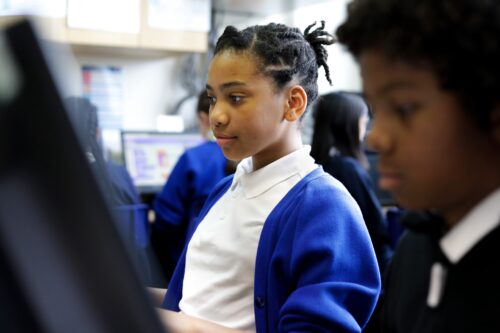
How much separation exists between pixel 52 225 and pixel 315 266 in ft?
2.10

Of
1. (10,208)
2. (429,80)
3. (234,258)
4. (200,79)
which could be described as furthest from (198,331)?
(200,79)

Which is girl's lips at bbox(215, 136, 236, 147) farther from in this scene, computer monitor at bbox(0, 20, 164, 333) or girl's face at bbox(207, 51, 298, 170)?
computer monitor at bbox(0, 20, 164, 333)

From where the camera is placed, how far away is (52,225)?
0.88ft

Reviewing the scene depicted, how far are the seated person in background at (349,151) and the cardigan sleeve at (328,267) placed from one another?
131 cm

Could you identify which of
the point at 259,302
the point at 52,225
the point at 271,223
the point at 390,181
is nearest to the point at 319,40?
the point at 271,223

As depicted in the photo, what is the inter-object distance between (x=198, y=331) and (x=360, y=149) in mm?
1637

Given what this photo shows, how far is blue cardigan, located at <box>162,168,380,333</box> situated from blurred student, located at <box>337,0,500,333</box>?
0.26 meters

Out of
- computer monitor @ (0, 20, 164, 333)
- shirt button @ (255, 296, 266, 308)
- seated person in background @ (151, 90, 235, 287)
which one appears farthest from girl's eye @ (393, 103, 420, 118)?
seated person in background @ (151, 90, 235, 287)

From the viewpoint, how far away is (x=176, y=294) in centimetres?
109

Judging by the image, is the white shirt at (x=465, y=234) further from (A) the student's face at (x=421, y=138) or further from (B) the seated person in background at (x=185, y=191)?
(B) the seated person in background at (x=185, y=191)

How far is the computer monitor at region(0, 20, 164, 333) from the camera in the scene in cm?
26

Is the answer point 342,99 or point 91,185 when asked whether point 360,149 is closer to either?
point 342,99

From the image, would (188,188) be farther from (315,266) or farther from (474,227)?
(474,227)

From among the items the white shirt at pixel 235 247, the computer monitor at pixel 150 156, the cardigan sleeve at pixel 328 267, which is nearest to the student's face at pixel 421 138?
the cardigan sleeve at pixel 328 267
